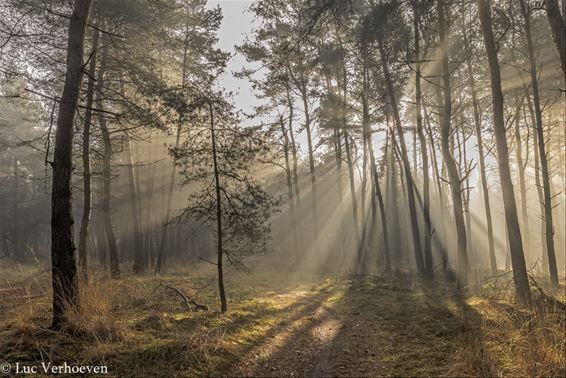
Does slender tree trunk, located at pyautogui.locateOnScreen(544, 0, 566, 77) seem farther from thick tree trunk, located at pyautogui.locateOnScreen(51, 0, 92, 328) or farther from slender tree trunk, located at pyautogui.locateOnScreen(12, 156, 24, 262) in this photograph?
slender tree trunk, located at pyautogui.locateOnScreen(12, 156, 24, 262)

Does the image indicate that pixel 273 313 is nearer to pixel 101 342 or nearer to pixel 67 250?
pixel 101 342

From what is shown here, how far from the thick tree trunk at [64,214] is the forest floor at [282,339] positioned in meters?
0.34

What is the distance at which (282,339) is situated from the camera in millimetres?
6527

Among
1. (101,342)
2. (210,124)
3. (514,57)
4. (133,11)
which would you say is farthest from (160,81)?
(514,57)

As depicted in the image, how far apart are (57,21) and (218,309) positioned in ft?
32.7

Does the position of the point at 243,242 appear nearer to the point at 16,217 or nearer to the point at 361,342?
the point at 361,342

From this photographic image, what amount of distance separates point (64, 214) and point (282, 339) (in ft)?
14.1

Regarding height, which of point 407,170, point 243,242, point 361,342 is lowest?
point 361,342

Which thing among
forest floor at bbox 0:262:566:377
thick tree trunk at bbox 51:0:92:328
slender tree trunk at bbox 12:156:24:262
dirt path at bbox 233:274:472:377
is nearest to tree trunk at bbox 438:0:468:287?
dirt path at bbox 233:274:472:377

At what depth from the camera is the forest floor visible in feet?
14.3

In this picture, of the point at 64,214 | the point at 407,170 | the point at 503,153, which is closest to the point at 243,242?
the point at 64,214

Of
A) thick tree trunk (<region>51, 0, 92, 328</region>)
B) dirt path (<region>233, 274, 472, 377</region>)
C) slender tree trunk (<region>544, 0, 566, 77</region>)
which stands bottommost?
dirt path (<region>233, 274, 472, 377</region>)

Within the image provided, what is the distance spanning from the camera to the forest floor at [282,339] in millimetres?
4355

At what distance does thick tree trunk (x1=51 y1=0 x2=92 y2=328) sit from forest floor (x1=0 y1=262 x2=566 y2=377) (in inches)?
13.3
